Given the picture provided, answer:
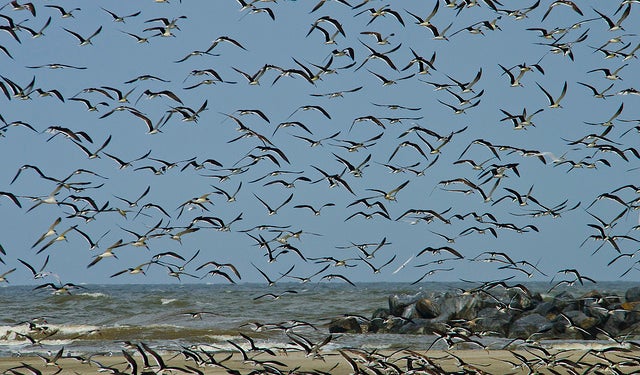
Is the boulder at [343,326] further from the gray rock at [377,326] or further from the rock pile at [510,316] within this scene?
the gray rock at [377,326]

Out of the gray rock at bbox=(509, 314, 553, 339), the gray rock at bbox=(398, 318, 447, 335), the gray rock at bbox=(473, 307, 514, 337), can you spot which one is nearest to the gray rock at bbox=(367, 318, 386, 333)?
the gray rock at bbox=(398, 318, 447, 335)

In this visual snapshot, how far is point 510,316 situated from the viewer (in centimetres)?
2869

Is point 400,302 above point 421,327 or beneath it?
above

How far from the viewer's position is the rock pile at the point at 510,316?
27.3m

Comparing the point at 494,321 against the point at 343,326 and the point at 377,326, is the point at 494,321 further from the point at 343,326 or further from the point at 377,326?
the point at 343,326

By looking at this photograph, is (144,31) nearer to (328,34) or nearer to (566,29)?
(328,34)

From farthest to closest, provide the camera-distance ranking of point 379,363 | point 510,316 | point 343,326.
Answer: point 343,326
point 510,316
point 379,363

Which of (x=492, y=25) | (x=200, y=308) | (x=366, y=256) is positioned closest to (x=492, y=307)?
(x=366, y=256)

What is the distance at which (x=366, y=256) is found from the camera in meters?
24.5

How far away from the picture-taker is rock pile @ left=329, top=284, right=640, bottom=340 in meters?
27.3

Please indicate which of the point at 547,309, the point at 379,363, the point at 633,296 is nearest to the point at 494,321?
the point at 547,309

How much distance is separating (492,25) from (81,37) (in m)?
11.1

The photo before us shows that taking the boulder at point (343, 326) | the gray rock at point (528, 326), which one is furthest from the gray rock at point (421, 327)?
the gray rock at point (528, 326)

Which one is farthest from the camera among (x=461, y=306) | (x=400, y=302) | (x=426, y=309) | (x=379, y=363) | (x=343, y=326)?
(x=400, y=302)
